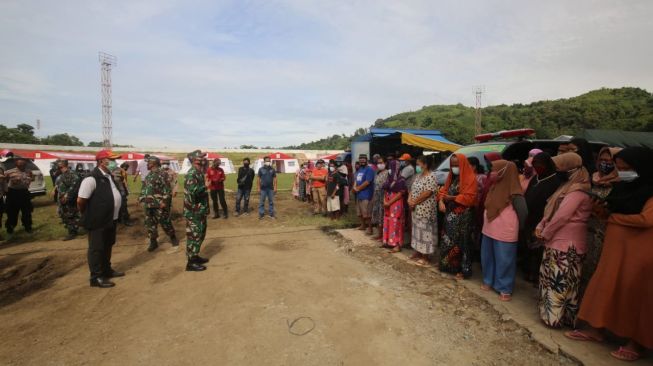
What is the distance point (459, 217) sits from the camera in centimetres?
427

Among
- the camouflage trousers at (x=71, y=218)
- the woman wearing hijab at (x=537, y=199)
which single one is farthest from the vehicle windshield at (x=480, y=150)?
the camouflage trousers at (x=71, y=218)

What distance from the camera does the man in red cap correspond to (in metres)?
4.28

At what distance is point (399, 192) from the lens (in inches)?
219

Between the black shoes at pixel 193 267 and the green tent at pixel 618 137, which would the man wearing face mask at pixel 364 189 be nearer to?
the black shoes at pixel 193 267

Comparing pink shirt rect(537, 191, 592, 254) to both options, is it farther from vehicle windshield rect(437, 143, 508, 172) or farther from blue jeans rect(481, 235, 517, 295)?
vehicle windshield rect(437, 143, 508, 172)

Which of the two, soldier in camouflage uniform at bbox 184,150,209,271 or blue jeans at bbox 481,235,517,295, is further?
soldier in camouflage uniform at bbox 184,150,209,271

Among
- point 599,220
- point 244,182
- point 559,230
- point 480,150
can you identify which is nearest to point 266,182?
point 244,182

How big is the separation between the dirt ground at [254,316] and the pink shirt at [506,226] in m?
0.79

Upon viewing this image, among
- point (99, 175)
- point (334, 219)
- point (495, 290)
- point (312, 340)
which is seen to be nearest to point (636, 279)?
point (495, 290)

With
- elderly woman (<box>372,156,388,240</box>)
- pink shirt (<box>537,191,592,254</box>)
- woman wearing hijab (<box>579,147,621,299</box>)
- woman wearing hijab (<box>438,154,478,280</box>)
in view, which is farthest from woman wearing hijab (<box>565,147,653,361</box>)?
elderly woman (<box>372,156,388,240</box>)

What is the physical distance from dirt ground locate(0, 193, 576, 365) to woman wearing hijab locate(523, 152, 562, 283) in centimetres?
106

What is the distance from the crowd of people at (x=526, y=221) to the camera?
250 cm

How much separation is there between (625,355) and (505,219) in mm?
1515

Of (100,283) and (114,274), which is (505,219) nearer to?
(100,283)
